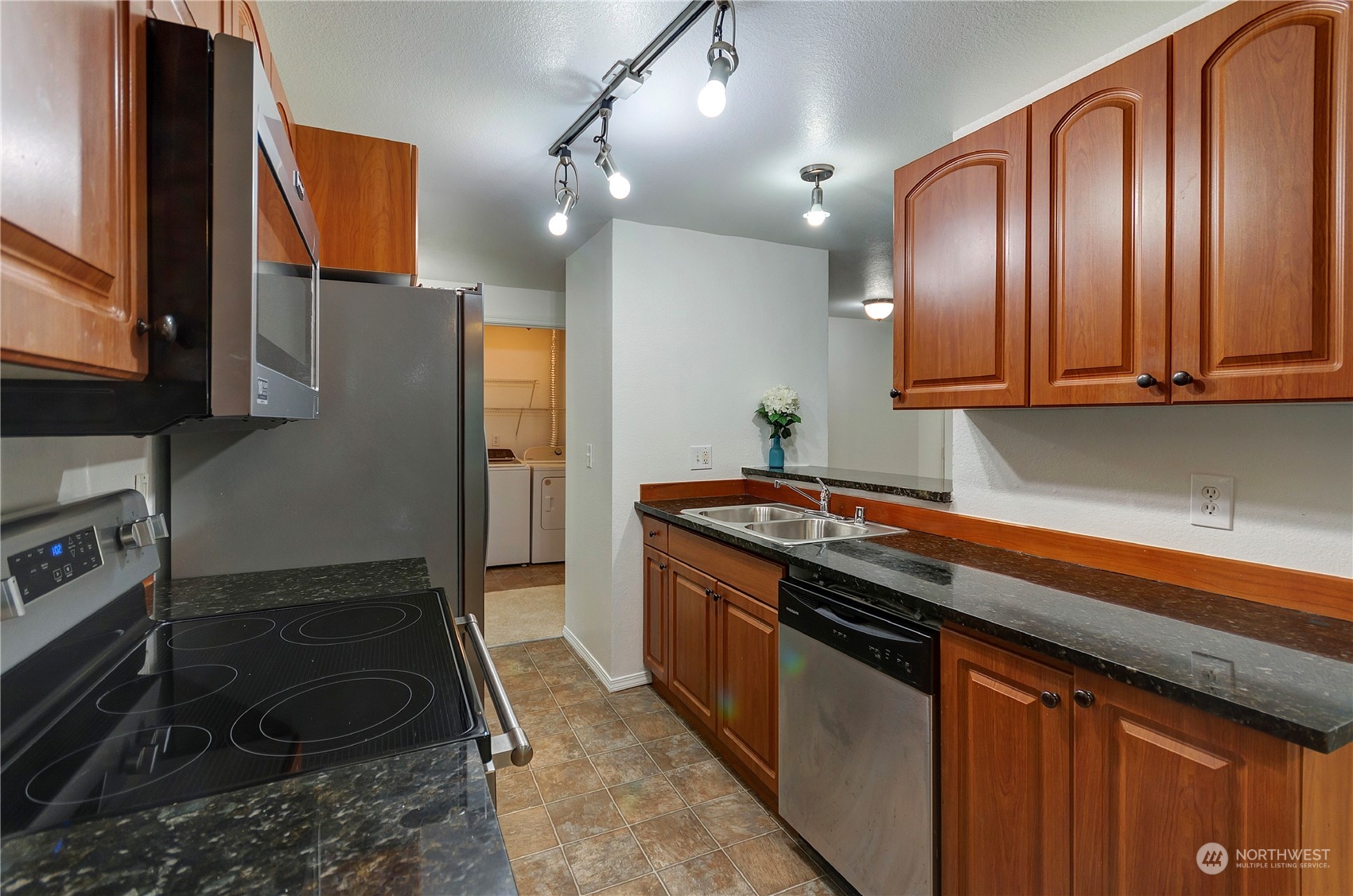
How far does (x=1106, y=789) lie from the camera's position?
1104 millimetres

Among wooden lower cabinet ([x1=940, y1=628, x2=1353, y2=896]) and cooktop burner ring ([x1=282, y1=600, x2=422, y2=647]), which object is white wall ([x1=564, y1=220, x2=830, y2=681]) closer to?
cooktop burner ring ([x1=282, y1=600, x2=422, y2=647])

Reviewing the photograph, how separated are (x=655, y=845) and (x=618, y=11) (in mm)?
2309

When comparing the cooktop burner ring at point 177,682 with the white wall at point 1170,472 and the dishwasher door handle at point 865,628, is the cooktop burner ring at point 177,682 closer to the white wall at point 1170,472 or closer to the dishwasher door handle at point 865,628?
the dishwasher door handle at point 865,628

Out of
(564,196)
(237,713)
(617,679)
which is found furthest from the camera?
(617,679)

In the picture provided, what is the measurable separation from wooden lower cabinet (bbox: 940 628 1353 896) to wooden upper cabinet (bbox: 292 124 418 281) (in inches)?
73.7

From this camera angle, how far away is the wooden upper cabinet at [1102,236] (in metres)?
1.30

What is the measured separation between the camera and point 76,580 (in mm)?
966

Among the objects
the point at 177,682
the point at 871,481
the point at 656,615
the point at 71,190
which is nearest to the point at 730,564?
the point at 871,481

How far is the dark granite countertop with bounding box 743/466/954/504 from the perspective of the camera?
7.12 feet

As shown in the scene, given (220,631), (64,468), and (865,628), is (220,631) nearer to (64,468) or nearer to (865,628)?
(64,468)

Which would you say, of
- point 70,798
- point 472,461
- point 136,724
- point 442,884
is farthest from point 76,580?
point 472,461

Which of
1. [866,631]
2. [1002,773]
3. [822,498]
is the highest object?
[822,498]

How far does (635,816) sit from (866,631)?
1.08m

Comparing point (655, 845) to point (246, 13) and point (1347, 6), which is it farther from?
point (1347, 6)
